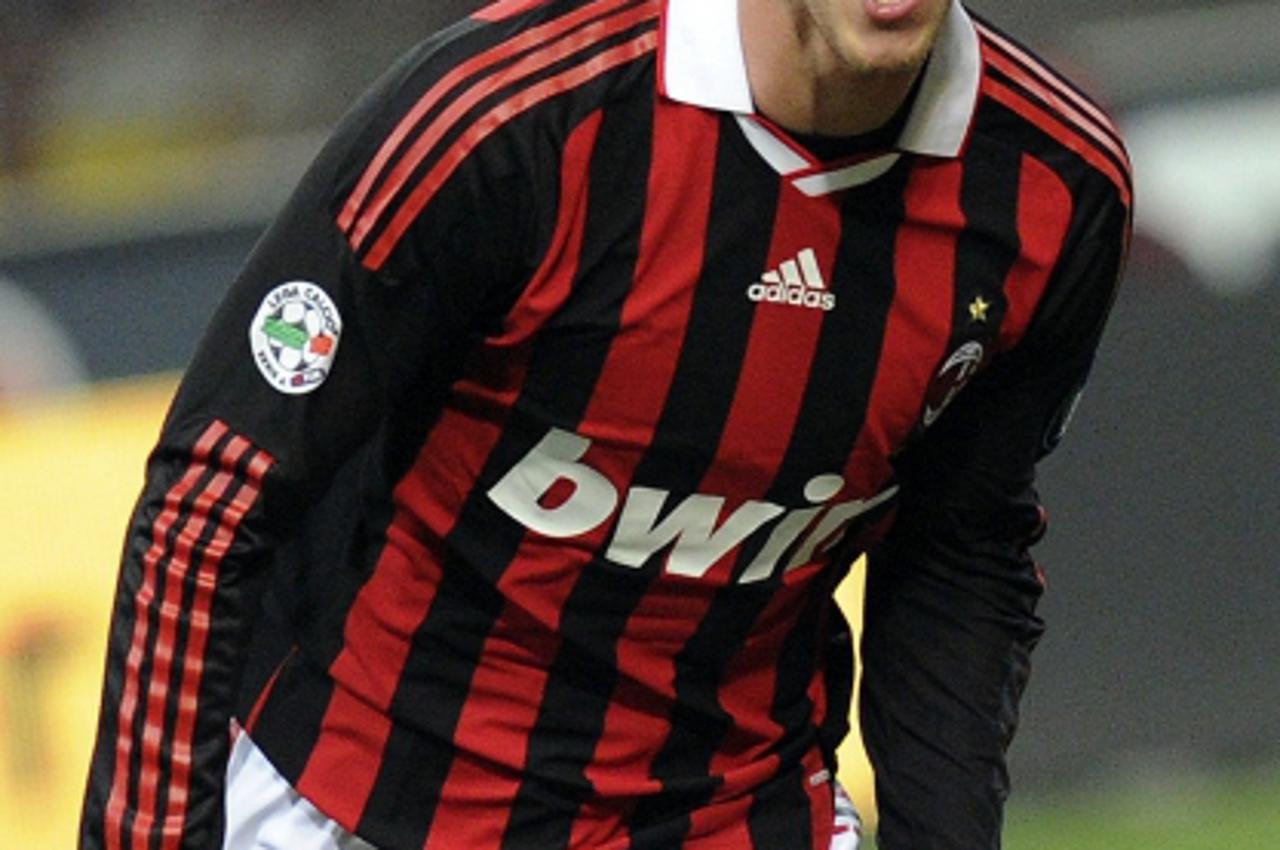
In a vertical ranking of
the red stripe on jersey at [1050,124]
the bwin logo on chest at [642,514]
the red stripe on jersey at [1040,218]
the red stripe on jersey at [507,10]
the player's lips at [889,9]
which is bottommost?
the bwin logo on chest at [642,514]

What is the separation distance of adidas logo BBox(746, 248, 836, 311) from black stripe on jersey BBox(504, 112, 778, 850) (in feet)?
0.04

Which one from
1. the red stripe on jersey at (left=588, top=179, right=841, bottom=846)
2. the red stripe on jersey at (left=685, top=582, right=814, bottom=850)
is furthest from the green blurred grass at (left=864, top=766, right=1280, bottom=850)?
the red stripe on jersey at (left=588, top=179, right=841, bottom=846)

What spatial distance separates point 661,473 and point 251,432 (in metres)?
0.41

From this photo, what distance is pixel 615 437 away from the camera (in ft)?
8.77

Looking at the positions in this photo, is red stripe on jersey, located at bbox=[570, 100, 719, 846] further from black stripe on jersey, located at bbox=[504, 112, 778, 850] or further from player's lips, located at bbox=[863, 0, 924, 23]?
player's lips, located at bbox=[863, 0, 924, 23]

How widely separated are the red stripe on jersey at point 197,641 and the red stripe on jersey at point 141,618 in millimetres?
28

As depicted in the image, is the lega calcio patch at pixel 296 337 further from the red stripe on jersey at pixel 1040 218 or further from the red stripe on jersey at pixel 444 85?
the red stripe on jersey at pixel 1040 218

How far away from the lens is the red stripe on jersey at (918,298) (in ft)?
8.93

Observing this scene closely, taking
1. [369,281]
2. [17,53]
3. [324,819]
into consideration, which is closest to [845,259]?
[369,281]

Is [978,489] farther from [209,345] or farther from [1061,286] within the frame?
[209,345]

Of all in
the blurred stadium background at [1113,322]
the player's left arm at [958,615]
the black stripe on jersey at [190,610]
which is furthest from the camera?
the blurred stadium background at [1113,322]

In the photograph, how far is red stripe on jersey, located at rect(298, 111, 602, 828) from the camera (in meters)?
2.64

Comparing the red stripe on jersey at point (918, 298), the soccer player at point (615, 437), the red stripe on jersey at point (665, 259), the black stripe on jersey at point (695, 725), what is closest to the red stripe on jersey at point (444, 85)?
the soccer player at point (615, 437)

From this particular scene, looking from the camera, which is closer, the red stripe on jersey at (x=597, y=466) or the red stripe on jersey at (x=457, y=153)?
the red stripe on jersey at (x=457, y=153)
